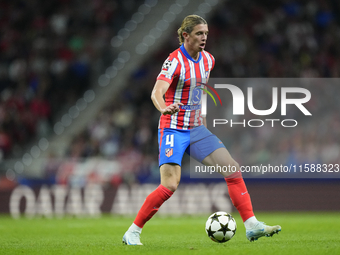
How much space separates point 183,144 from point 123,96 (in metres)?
10.4

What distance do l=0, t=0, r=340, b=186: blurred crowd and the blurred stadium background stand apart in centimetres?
3

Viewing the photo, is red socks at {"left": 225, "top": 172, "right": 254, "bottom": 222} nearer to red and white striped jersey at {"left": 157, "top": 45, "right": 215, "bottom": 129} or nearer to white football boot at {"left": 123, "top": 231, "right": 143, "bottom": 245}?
red and white striped jersey at {"left": 157, "top": 45, "right": 215, "bottom": 129}

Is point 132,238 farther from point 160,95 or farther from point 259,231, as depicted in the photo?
point 160,95

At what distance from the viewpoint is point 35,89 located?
15.7 meters

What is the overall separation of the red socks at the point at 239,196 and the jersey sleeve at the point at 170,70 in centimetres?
119

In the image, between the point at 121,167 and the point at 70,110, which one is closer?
the point at 121,167

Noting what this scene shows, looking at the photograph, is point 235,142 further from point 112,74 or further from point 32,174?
point 112,74

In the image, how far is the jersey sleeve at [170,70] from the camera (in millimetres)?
5367

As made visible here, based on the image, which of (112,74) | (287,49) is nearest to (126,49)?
(112,74)

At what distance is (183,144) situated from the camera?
553 centimetres

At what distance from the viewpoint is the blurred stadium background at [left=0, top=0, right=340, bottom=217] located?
39.6 feet

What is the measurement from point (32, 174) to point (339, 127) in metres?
7.16

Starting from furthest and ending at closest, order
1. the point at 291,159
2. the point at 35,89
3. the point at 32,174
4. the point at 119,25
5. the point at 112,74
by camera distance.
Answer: the point at 119,25 → the point at 112,74 → the point at 35,89 → the point at 32,174 → the point at 291,159

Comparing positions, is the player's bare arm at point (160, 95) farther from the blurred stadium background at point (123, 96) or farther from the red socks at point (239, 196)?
the blurred stadium background at point (123, 96)
